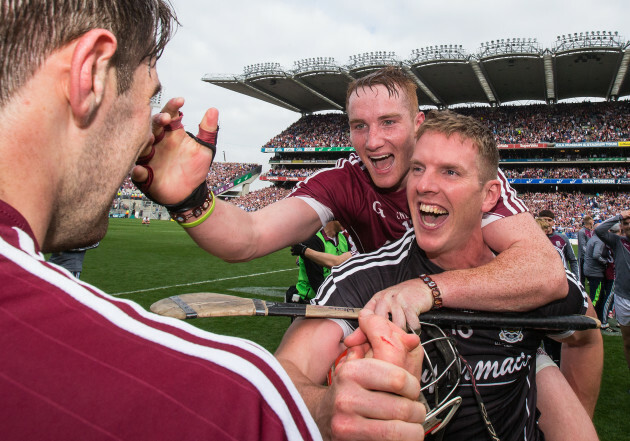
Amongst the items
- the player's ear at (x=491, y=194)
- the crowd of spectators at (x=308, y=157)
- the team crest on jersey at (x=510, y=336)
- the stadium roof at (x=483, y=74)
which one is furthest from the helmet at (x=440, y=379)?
the crowd of spectators at (x=308, y=157)

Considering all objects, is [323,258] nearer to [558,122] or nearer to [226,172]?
[558,122]

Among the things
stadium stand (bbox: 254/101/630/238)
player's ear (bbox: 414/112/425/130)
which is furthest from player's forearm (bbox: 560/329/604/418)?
stadium stand (bbox: 254/101/630/238)

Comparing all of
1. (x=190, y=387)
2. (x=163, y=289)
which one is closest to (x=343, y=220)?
(x=190, y=387)

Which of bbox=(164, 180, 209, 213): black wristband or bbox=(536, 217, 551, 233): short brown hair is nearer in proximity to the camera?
bbox=(164, 180, 209, 213): black wristband

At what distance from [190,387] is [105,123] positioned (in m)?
0.67

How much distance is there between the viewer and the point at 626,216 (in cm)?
613

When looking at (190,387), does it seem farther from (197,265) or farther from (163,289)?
(197,265)

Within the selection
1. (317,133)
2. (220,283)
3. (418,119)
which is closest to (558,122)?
(317,133)

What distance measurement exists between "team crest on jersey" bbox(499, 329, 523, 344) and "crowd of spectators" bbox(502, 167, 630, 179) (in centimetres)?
4386

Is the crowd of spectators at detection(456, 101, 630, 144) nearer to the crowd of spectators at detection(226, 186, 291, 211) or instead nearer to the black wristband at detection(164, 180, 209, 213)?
the crowd of spectators at detection(226, 186, 291, 211)

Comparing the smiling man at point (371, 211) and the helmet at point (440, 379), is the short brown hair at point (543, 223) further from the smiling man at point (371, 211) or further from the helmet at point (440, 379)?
the helmet at point (440, 379)

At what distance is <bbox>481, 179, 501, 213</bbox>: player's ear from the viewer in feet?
8.34

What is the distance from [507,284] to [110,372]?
1.87 metres

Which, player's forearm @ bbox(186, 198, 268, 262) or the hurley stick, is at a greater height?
player's forearm @ bbox(186, 198, 268, 262)
